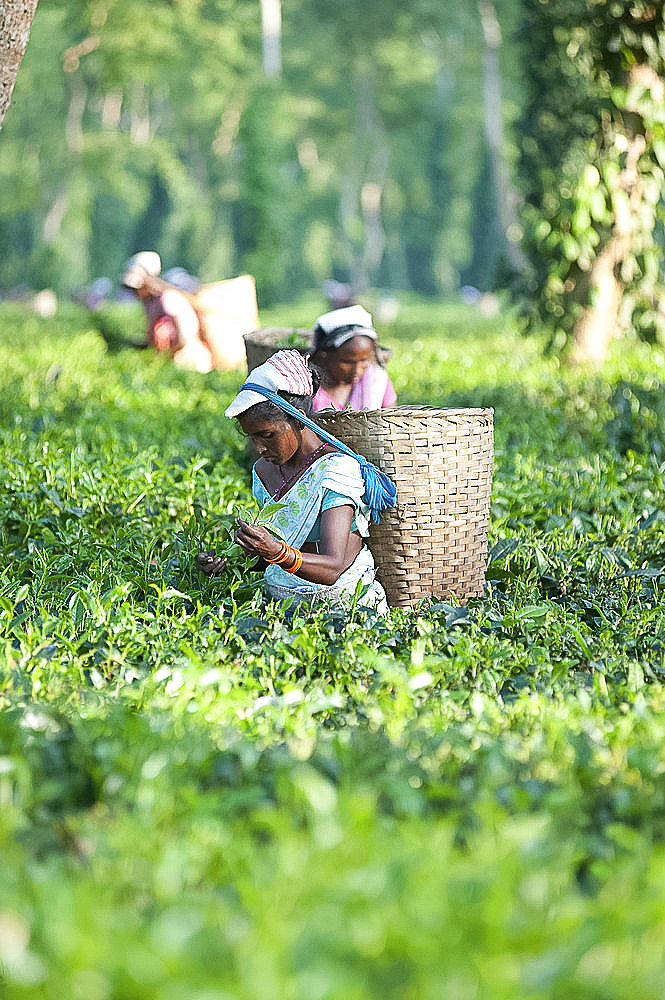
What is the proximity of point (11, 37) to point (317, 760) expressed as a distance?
334cm

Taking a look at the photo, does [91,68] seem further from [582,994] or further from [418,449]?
[582,994]

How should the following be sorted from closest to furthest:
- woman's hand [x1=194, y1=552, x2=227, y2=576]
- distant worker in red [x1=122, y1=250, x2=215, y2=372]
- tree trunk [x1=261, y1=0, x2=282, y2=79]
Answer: woman's hand [x1=194, y1=552, x2=227, y2=576] → distant worker in red [x1=122, y1=250, x2=215, y2=372] → tree trunk [x1=261, y1=0, x2=282, y2=79]

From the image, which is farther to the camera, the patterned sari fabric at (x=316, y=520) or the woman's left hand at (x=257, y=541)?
the patterned sari fabric at (x=316, y=520)

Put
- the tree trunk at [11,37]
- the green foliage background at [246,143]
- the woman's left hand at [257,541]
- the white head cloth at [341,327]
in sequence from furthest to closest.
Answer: the green foliage background at [246,143], the white head cloth at [341,327], the tree trunk at [11,37], the woman's left hand at [257,541]

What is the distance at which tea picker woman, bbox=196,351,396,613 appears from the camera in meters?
3.83

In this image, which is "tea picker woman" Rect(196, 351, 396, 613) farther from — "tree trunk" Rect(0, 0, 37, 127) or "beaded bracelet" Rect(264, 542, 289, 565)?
"tree trunk" Rect(0, 0, 37, 127)

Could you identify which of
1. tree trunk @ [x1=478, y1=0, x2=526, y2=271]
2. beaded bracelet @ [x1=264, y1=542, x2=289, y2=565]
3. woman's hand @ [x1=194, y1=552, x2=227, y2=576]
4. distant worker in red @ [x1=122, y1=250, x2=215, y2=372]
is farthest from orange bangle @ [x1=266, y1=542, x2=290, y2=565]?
tree trunk @ [x1=478, y1=0, x2=526, y2=271]

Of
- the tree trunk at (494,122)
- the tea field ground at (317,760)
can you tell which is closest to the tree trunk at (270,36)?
the tree trunk at (494,122)

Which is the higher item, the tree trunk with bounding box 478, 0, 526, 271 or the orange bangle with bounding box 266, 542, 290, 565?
the tree trunk with bounding box 478, 0, 526, 271

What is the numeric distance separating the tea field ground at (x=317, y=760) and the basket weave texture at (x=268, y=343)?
2.85ft

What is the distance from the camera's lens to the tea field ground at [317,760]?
165 cm

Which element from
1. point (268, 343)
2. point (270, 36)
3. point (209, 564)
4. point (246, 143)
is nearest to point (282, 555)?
point (209, 564)

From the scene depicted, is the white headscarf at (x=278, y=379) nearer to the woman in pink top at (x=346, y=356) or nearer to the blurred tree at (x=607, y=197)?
the woman in pink top at (x=346, y=356)

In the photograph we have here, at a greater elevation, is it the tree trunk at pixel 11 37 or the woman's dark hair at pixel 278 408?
the tree trunk at pixel 11 37
